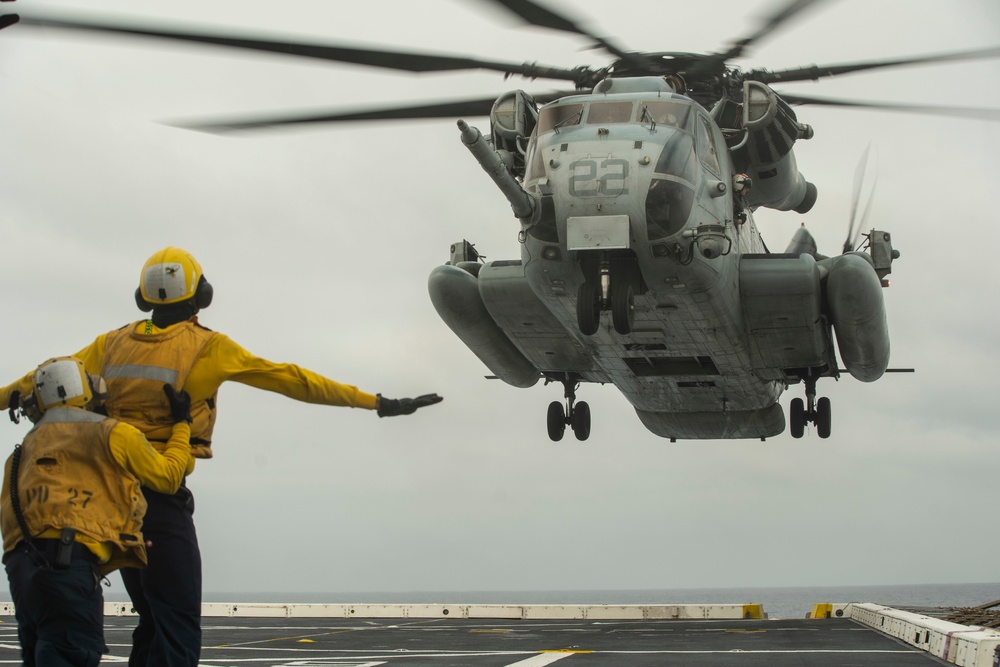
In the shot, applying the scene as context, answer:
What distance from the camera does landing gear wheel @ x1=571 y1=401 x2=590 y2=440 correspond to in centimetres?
1894

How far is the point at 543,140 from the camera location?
43.6 ft

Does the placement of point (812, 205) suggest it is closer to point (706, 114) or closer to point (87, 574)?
point (706, 114)

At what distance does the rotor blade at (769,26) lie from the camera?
12492mm

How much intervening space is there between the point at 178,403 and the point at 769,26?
10073mm

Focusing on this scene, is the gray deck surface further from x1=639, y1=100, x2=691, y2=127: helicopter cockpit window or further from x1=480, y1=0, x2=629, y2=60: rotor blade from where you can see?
x1=480, y1=0, x2=629, y2=60: rotor blade

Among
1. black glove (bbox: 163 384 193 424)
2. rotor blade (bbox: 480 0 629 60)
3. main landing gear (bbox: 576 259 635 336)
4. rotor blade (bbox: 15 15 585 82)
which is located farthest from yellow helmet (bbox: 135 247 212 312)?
main landing gear (bbox: 576 259 635 336)

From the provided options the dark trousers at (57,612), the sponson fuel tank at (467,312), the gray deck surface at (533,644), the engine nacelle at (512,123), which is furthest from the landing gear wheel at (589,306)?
the dark trousers at (57,612)

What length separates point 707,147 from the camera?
13.9 metres

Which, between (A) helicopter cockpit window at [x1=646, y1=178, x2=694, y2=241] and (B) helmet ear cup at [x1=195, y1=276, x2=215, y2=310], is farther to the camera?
(A) helicopter cockpit window at [x1=646, y1=178, x2=694, y2=241]

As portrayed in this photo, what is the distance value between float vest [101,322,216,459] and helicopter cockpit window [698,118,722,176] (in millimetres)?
9166

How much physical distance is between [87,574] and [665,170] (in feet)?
29.6

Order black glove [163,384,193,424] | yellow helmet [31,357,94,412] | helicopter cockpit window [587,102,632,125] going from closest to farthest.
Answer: yellow helmet [31,357,94,412] < black glove [163,384,193,424] < helicopter cockpit window [587,102,632,125]

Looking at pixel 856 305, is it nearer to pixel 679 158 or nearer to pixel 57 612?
pixel 679 158

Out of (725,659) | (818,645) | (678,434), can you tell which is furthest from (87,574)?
(678,434)
